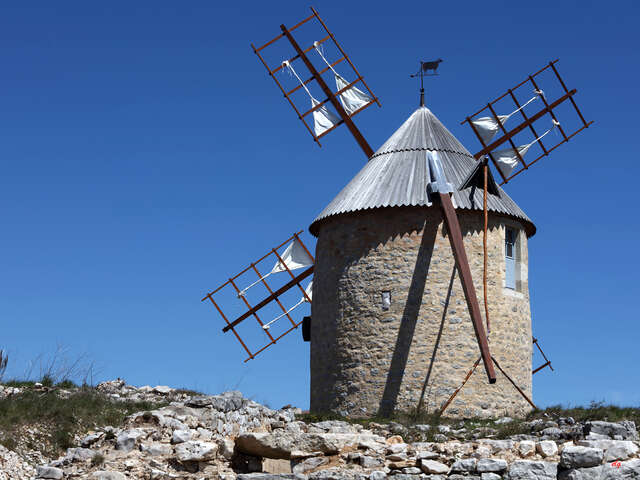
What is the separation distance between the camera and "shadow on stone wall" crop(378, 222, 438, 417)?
18.2 metres

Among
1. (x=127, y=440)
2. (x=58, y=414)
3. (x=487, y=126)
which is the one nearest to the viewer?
(x=127, y=440)

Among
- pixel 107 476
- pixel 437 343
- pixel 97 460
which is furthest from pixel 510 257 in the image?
pixel 107 476

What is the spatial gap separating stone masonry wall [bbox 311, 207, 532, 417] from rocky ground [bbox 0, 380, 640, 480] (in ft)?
11.9

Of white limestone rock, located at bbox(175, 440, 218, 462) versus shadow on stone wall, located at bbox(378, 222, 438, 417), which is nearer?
white limestone rock, located at bbox(175, 440, 218, 462)

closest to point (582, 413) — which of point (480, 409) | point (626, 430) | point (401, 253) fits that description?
point (480, 409)

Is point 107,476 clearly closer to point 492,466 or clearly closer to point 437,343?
point 492,466

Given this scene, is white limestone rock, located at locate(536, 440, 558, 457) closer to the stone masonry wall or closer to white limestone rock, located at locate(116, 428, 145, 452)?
the stone masonry wall

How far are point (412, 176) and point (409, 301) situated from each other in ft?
8.70

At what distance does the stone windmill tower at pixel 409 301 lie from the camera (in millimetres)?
18172

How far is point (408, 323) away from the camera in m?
18.3

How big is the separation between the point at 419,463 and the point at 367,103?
36.7 feet

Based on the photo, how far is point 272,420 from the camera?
15.1 meters

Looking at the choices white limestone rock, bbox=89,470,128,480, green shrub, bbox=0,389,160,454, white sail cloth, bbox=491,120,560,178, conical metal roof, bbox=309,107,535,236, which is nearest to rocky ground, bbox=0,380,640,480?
white limestone rock, bbox=89,470,128,480

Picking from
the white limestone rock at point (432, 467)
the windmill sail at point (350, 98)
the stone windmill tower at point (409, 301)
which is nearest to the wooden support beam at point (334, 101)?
the windmill sail at point (350, 98)
